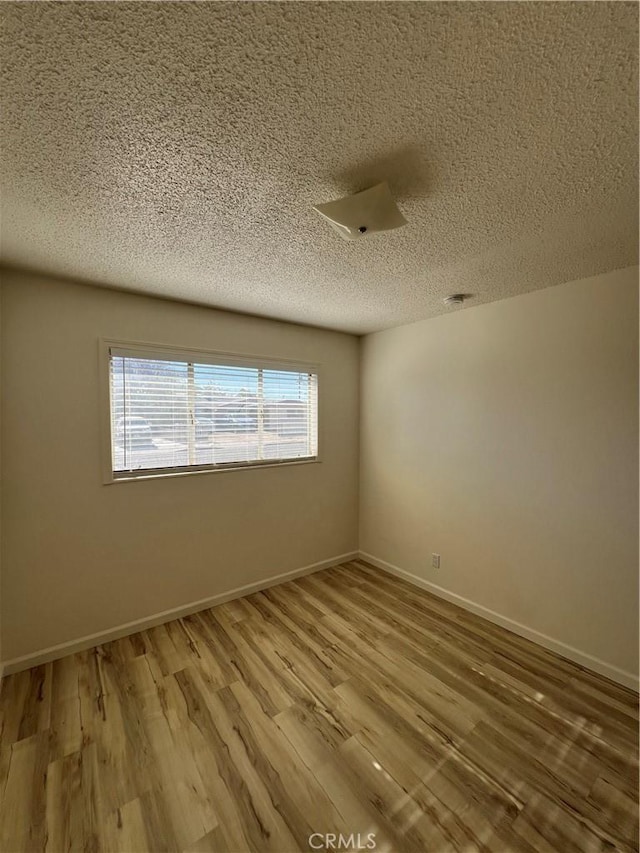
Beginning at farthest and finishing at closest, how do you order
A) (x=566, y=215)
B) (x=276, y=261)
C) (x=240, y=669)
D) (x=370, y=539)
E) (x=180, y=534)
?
(x=370, y=539) → (x=180, y=534) → (x=240, y=669) → (x=276, y=261) → (x=566, y=215)

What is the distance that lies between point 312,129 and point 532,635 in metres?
3.07

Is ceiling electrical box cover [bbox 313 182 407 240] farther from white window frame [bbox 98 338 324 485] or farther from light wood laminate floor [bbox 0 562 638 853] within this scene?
light wood laminate floor [bbox 0 562 638 853]

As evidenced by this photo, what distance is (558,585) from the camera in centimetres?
225

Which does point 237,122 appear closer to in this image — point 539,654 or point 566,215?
point 566,215

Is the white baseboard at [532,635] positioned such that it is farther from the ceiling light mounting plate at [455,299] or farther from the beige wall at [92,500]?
the ceiling light mounting plate at [455,299]

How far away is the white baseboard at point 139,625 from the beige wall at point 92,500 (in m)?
0.05

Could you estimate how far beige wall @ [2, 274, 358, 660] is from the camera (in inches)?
80.8

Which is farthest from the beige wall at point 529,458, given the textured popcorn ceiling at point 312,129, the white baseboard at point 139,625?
the white baseboard at point 139,625

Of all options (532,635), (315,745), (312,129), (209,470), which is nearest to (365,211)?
(312,129)

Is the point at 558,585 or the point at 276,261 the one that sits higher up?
the point at 276,261

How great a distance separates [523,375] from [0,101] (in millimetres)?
2785

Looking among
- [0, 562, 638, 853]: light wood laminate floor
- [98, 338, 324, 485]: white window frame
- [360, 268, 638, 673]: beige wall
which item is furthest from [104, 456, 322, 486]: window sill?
[0, 562, 638, 853]: light wood laminate floor

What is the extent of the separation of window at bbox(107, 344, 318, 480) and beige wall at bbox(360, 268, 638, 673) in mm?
966

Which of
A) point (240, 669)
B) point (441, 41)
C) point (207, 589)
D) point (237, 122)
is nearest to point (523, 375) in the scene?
point (441, 41)
